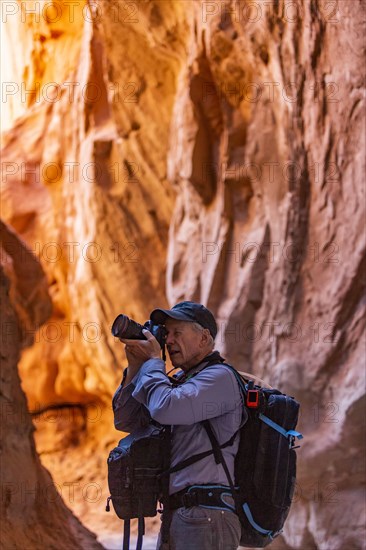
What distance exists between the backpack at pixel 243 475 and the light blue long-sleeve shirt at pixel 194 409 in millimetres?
32

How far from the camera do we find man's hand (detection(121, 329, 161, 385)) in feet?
8.70

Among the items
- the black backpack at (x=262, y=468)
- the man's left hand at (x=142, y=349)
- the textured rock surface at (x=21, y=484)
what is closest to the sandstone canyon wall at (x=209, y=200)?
the textured rock surface at (x=21, y=484)

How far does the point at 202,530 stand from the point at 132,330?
710 millimetres

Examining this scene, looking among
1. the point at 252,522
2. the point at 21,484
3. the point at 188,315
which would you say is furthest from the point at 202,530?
the point at 21,484

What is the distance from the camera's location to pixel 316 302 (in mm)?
6008

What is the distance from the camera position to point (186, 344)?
2746mm

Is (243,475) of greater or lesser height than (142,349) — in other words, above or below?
below

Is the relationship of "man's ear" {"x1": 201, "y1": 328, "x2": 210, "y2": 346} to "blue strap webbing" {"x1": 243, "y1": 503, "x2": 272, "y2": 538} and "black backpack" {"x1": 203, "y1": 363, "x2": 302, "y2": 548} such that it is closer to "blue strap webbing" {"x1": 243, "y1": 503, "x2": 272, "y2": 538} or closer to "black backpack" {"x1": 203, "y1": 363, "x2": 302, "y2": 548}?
"black backpack" {"x1": 203, "y1": 363, "x2": 302, "y2": 548}

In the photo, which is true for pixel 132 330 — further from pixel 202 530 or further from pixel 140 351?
pixel 202 530

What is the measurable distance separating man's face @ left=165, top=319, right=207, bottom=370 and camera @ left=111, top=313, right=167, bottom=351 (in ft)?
0.12

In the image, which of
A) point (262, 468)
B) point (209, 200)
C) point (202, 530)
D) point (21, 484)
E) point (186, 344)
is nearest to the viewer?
point (202, 530)

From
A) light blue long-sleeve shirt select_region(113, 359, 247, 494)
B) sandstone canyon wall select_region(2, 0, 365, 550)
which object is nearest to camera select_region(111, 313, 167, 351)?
light blue long-sleeve shirt select_region(113, 359, 247, 494)

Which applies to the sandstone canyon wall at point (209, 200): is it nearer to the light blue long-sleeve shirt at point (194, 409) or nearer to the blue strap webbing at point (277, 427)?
the blue strap webbing at point (277, 427)

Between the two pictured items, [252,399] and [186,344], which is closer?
[252,399]
